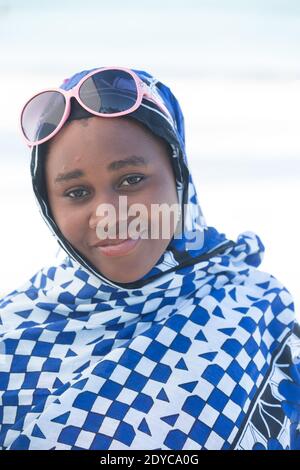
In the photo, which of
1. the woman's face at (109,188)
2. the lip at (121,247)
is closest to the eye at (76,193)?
the woman's face at (109,188)

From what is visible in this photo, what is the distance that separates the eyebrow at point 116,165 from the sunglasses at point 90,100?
3.5 inches

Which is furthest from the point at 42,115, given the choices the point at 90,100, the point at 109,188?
the point at 109,188

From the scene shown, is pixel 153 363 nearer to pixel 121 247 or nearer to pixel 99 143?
pixel 121 247

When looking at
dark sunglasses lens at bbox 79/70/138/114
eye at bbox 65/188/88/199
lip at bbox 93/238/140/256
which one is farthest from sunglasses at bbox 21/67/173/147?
lip at bbox 93/238/140/256

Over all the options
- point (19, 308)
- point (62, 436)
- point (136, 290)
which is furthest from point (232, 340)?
point (19, 308)

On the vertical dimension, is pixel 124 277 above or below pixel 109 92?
below

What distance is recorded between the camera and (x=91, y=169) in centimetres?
129

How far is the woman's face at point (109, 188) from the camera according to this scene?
1296mm

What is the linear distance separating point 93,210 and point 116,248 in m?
0.09

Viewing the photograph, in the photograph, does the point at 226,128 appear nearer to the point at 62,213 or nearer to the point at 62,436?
the point at 62,213

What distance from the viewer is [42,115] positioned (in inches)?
54.6

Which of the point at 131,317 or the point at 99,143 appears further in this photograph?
the point at 131,317

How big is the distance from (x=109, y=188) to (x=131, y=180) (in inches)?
2.0

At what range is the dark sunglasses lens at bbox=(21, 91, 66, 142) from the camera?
1.36 metres
